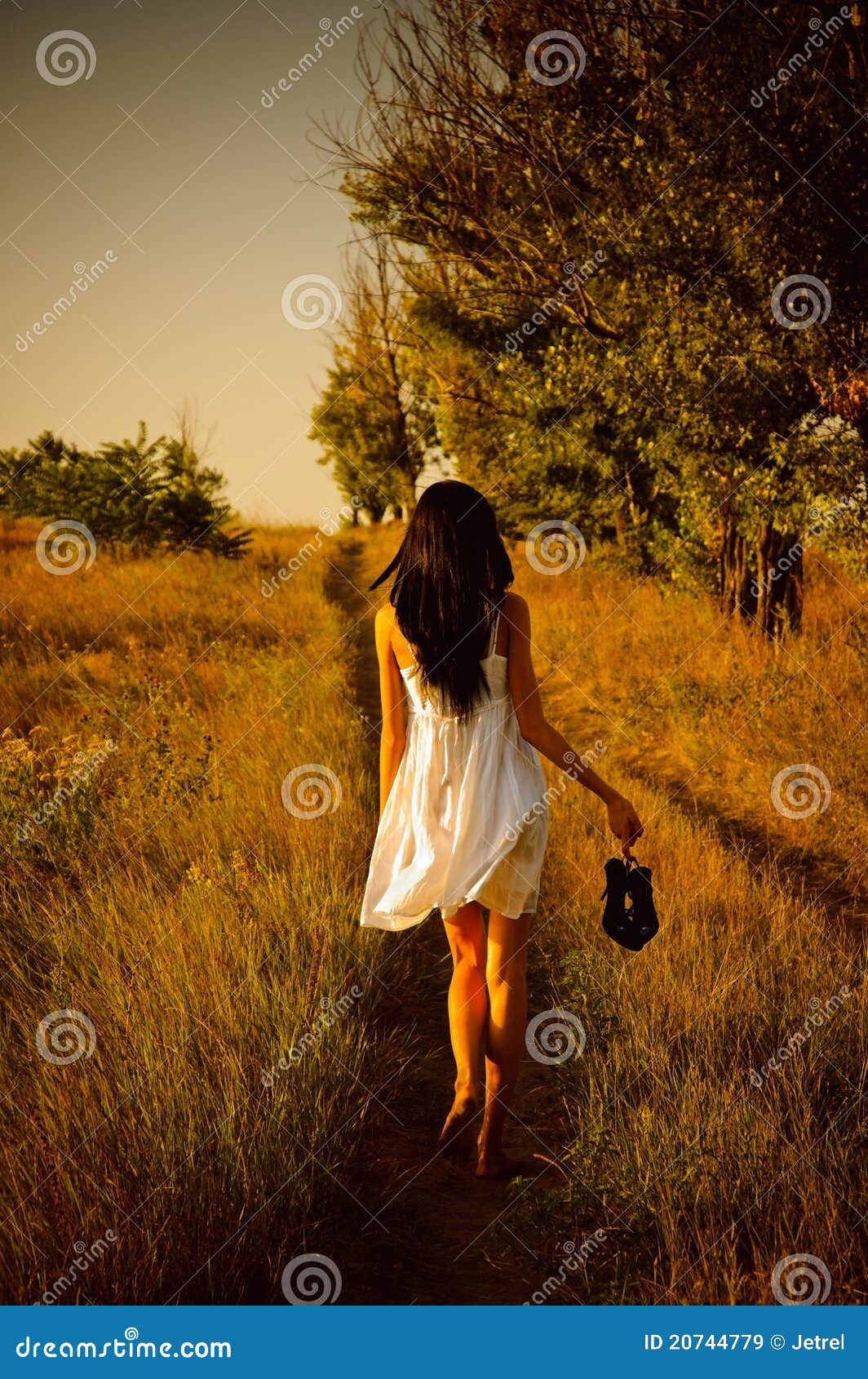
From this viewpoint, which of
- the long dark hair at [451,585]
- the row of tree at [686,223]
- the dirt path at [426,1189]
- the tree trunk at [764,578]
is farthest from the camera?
the tree trunk at [764,578]

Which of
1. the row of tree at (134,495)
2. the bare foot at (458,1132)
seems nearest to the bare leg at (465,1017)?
the bare foot at (458,1132)

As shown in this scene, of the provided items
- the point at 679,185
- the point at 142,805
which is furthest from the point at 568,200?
the point at 142,805

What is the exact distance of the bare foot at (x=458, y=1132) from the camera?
137 inches

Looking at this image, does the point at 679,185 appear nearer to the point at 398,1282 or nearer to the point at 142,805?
the point at 142,805

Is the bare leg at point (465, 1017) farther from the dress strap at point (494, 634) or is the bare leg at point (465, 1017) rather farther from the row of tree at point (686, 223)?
the row of tree at point (686, 223)

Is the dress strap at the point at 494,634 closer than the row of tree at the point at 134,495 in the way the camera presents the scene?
Yes

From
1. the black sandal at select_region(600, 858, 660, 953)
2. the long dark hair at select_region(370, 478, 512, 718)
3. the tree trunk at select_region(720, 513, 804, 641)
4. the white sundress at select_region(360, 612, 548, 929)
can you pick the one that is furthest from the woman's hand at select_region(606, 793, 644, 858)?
the tree trunk at select_region(720, 513, 804, 641)

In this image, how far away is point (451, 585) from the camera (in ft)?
10.3

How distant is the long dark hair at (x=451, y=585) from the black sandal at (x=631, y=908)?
79 centimetres

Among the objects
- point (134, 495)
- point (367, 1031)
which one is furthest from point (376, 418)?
point (367, 1031)

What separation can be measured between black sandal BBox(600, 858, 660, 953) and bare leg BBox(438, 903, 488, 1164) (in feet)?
1.51

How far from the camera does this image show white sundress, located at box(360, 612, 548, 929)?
331 centimetres

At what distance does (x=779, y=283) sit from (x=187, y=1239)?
21.5 feet

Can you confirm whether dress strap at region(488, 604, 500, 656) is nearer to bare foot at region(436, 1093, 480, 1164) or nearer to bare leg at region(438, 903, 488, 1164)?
bare leg at region(438, 903, 488, 1164)
